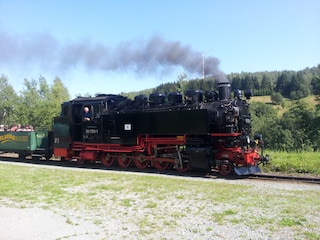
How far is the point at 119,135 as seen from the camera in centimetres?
1443

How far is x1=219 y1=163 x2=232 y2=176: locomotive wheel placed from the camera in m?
11.7

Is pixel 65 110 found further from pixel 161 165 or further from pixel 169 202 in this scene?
pixel 169 202

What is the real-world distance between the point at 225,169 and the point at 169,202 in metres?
4.85

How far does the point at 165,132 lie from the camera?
1302cm

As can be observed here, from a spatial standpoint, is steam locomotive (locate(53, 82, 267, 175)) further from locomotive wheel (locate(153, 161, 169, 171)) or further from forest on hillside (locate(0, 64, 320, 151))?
forest on hillside (locate(0, 64, 320, 151))

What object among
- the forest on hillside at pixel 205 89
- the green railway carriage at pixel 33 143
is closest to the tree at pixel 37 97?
the forest on hillside at pixel 205 89

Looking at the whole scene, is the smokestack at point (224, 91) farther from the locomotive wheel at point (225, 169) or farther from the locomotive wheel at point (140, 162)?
the locomotive wheel at point (140, 162)

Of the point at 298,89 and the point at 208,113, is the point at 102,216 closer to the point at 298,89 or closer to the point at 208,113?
the point at 208,113

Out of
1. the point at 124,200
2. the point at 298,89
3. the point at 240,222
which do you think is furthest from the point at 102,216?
the point at 298,89

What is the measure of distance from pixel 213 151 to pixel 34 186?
574 centimetres

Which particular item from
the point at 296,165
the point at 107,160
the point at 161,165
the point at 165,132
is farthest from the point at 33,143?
the point at 296,165

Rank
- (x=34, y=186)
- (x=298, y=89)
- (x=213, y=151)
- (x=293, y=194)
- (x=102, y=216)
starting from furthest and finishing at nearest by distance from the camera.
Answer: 1. (x=298, y=89)
2. (x=213, y=151)
3. (x=34, y=186)
4. (x=293, y=194)
5. (x=102, y=216)

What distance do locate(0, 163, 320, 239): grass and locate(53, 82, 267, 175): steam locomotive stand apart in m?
1.90

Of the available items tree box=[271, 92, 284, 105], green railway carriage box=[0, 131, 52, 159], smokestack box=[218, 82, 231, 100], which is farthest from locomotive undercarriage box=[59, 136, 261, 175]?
tree box=[271, 92, 284, 105]
